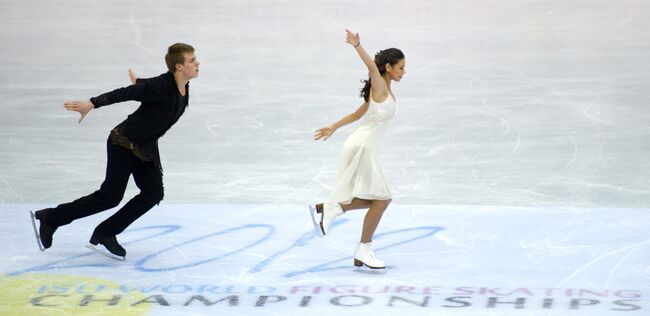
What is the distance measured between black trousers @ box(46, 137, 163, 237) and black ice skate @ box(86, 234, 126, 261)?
1.3 inches

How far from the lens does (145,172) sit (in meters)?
7.52

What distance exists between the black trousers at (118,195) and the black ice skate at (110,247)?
0.03 m

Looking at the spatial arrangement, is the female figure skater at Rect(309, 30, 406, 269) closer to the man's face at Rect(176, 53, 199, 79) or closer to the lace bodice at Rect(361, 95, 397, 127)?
the lace bodice at Rect(361, 95, 397, 127)

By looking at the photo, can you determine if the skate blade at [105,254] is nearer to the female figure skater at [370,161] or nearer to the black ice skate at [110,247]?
the black ice skate at [110,247]

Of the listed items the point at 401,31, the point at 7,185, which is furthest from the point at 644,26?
the point at 7,185

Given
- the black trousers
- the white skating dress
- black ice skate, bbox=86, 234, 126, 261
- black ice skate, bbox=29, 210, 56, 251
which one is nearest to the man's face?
the black trousers

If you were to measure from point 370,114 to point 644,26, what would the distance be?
1212 cm

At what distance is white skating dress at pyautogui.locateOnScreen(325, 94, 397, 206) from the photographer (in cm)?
730

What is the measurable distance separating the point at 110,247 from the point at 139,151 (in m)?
0.68

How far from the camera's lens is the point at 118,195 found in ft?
24.6

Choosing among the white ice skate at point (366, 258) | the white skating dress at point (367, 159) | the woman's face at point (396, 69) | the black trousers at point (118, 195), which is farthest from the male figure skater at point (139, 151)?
the white ice skate at point (366, 258)

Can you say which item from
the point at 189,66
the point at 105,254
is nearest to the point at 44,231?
the point at 105,254

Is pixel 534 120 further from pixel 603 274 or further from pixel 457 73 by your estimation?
pixel 603 274

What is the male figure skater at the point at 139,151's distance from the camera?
7328 mm
